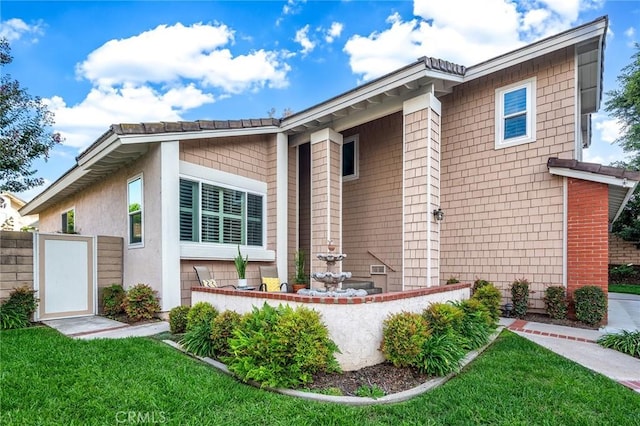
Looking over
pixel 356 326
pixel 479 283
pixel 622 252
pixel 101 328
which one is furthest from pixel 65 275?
pixel 622 252

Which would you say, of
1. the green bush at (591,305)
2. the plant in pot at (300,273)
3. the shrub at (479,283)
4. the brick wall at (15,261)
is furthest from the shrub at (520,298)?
the brick wall at (15,261)

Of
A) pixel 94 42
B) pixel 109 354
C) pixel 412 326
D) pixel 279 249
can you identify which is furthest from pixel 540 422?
pixel 94 42

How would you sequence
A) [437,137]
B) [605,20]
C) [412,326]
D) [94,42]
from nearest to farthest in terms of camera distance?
[412,326], [605,20], [437,137], [94,42]

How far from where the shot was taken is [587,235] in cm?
745

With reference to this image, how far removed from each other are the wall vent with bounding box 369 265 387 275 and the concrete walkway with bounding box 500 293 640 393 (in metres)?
3.36

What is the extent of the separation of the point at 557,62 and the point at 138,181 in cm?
995

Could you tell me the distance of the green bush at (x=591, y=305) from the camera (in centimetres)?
714

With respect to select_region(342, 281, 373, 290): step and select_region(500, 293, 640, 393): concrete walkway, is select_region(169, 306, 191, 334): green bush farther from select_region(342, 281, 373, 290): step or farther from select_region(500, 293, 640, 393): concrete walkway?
select_region(500, 293, 640, 393): concrete walkway

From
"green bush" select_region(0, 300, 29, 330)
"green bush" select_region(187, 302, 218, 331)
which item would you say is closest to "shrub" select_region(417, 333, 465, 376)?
"green bush" select_region(187, 302, 218, 331)

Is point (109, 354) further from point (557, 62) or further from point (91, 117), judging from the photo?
point (91, 117)

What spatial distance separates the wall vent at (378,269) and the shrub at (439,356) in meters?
5.48

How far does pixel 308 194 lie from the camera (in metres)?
11.9

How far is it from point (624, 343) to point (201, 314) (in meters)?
6.73

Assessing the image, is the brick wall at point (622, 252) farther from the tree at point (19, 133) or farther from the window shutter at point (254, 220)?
the tree at point (19, 133)
